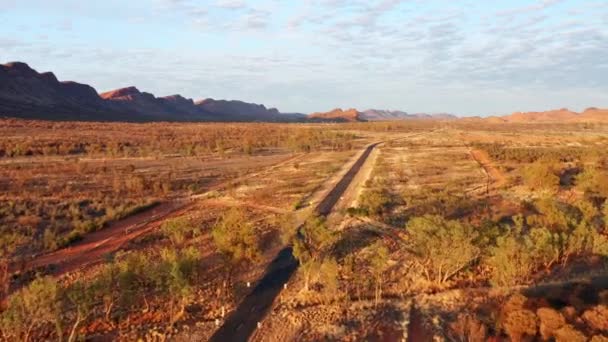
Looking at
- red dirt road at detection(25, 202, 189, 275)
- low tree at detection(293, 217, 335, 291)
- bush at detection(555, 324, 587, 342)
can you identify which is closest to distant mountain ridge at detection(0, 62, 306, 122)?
red dirt road at detection(25, 202, 189, 275)

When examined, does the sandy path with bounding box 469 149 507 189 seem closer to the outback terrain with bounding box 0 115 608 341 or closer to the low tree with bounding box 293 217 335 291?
the outback terrain with bounding box 0 115 608 341

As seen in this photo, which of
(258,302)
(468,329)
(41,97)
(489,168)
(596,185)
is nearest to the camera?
(468,329)

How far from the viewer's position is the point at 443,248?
1544 cm

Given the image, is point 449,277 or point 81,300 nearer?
point 81,300

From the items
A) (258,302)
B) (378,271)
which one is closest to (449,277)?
(378,271)

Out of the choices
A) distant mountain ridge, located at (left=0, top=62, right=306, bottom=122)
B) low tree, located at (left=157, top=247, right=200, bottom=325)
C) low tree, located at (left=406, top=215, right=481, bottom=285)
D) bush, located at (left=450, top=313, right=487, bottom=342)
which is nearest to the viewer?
bush, located at (left=450, top=313, right=487, bottom=342)

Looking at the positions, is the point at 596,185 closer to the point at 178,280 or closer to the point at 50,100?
the point at 178,280

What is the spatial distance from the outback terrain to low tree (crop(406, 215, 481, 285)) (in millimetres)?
52

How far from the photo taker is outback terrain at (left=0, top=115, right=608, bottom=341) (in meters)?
12.4

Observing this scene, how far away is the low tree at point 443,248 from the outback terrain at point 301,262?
2.1 inches

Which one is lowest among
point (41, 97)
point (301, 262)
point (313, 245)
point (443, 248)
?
point (301, 262)

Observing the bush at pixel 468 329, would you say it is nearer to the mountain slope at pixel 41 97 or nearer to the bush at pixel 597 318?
the bush at pixel 597 318

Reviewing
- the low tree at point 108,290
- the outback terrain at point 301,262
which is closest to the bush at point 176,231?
the outback terrain at point 301,262

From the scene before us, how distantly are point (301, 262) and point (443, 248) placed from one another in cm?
475
